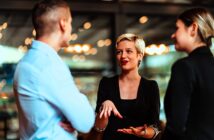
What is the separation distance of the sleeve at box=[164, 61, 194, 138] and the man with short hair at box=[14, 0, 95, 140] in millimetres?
353

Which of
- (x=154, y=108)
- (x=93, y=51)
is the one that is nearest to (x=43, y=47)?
(x=154, y=108)

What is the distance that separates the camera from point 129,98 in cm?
234

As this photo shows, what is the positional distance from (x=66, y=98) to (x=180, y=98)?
0.47 m

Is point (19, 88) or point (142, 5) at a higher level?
point (142, 5)

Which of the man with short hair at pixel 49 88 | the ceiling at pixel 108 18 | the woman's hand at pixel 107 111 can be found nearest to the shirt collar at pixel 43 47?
the man with short hair at pixel 49 88

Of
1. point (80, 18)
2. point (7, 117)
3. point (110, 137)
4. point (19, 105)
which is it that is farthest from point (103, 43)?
point (19, 105)

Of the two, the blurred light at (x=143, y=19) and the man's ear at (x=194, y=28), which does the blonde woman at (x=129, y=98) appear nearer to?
the man's ear at (x=194, y=28)

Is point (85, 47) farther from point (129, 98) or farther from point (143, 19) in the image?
point (129, 98)

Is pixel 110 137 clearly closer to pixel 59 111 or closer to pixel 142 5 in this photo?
pixel 59 111

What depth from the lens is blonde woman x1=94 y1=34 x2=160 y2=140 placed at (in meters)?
2.28

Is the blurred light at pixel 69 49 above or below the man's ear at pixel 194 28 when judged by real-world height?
below

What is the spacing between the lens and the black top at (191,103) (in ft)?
5.25

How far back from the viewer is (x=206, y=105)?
1612 millimetres

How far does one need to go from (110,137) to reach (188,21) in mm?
914
